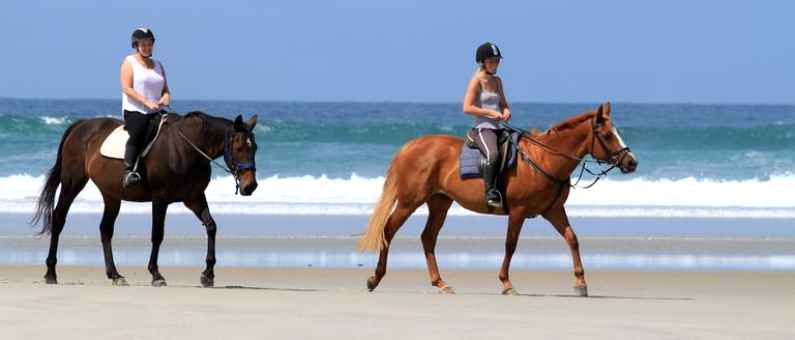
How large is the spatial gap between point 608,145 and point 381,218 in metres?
1.84

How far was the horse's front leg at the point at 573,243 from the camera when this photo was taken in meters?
10.2

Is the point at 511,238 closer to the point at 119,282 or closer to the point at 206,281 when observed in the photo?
the point at 206,281

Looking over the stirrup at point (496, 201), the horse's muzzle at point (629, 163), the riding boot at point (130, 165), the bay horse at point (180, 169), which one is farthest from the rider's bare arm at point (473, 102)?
the riding boot at point (130, 165)

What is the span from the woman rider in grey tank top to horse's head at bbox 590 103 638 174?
2.15 feet

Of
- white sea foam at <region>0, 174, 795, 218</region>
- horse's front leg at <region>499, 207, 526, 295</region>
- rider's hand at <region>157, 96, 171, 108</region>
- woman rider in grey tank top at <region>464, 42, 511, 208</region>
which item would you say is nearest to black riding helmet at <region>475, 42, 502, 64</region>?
woman rider in grey tank top at <region>464, 42, 511, 208</region>

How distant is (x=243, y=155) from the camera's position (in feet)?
33.8

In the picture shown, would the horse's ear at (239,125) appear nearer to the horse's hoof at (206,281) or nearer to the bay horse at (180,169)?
the bay horse at (180,169)

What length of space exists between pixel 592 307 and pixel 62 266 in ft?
18.2

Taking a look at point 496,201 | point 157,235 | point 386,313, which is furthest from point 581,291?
point 157,235

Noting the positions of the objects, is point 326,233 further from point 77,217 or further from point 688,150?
point 688,150

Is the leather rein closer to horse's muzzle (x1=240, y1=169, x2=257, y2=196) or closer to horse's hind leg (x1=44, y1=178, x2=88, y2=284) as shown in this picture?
horse's muzzle (x1=240, y1=169, x2=257, y2=196)

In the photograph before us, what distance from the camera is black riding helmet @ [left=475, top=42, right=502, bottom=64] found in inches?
406

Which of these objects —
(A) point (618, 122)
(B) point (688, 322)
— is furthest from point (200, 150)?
(A) point (618, 122)

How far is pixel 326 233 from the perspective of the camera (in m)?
16.4
